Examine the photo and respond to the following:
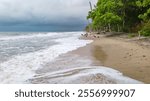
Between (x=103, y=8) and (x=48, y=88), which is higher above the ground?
(x=103, y=8)

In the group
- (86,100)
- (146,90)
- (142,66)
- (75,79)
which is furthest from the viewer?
(142,66)

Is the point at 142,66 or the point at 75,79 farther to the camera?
the point at 142,66

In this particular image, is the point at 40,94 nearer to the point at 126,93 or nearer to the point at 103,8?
the point at 126,93

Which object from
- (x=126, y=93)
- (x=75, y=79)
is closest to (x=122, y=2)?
(x=75, y=79)

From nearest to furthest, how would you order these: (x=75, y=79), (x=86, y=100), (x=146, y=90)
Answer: (x=86, y=100) < (x=146, y=90) < (x=75, y=79)

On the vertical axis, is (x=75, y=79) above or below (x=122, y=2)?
below

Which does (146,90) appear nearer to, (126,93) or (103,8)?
(126,93)

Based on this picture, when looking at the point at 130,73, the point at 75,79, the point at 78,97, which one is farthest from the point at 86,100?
the point at 130,73

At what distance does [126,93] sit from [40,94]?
5.76 ft

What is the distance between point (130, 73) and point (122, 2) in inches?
1229

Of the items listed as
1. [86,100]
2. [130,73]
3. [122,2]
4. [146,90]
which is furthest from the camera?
[122,2]

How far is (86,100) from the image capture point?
5.65 m

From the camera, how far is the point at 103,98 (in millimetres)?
5672

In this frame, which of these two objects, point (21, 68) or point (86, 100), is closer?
point (86, 100)
